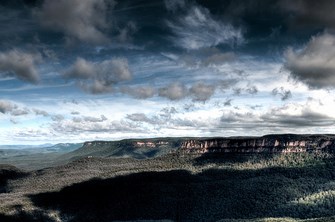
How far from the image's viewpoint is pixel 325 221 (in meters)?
183
